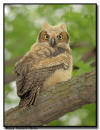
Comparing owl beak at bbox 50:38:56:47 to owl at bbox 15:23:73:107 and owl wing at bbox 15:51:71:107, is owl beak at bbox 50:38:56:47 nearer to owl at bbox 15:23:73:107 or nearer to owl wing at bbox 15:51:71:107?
owl at bbox 15:23:73:107

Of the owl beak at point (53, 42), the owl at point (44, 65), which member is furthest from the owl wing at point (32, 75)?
the owl beak at point (53, 42)

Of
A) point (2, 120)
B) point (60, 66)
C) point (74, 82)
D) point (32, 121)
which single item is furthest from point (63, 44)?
point (2, 120)

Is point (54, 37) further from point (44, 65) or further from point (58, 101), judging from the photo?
point (58, 101)

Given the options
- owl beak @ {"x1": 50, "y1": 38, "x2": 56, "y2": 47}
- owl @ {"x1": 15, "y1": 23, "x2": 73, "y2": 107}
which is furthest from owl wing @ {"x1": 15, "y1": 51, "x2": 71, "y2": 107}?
owl beak @ {"x1": 50, "y1": 38, "x2": 56, "y2": 47}

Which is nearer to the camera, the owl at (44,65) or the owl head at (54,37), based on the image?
the owl at (44,65)

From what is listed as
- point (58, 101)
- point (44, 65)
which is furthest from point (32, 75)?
point (58, 101)

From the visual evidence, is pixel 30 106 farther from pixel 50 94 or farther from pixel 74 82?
pixel 74 82

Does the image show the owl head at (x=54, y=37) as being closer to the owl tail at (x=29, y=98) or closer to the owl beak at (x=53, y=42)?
the owl beak at (x=53, y=42)
